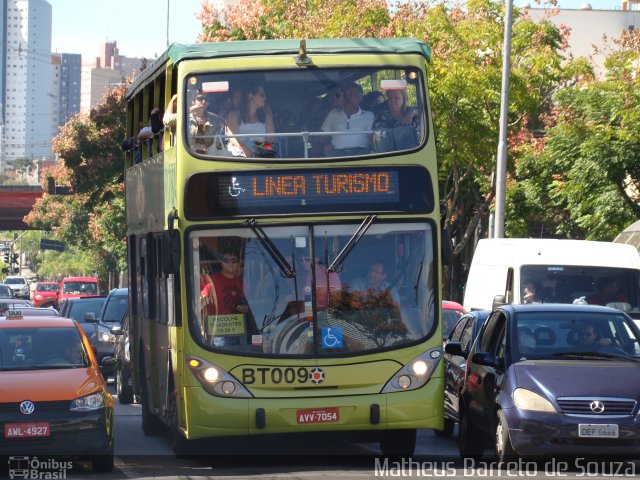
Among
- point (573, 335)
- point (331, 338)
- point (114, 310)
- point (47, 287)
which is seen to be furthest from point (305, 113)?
point (47, 287)

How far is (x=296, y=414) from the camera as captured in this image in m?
12.3

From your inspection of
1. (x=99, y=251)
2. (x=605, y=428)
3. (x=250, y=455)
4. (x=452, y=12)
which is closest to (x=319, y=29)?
(x=452, y=12)

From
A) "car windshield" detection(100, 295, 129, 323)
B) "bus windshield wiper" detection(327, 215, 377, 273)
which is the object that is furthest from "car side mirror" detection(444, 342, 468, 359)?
"car windshield" detection(100, 295, 129, 323)

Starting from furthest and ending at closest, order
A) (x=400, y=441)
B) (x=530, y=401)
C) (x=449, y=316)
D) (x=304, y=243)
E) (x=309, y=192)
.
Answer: (x=449, y=316) < (x=400, y=441) < (x=309, y=192) < (x=304, y=243) < (x=530, y=401)

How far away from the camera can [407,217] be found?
12.6m

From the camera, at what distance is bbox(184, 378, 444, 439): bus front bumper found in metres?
12.2

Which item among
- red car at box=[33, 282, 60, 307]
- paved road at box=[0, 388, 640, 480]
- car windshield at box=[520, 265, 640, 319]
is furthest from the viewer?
red car at box=[33, 282, 60, 307]

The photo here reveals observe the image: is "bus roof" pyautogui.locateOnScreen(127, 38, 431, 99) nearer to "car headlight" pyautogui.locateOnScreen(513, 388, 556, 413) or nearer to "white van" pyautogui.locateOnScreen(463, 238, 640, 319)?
"car headlight" pyautogui.locateOnScreen(513, 388, 556, 413)

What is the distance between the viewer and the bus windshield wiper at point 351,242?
12.4 meters

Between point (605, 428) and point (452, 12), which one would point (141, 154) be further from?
point (452, 12)

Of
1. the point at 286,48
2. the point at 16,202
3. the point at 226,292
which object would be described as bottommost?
the point at 226,292

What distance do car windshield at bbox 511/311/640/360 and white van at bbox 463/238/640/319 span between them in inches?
195

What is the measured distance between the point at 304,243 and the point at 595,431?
9.89 feet

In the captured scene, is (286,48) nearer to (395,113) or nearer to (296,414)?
(395,113)
